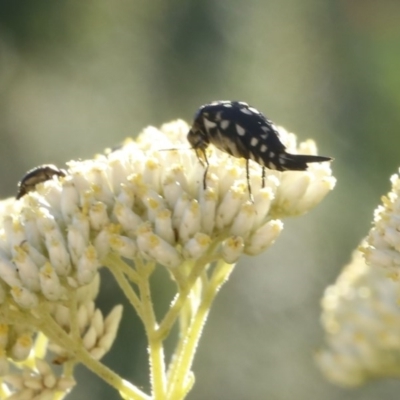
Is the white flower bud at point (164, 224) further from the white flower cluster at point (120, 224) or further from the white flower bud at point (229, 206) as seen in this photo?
the white flower bud at point (229, 206)

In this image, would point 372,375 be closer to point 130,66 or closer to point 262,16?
point 262,16

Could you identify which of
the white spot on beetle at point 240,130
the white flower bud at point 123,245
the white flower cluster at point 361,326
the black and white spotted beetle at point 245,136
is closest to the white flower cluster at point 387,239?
the black and white spotted beetle at point 245,136

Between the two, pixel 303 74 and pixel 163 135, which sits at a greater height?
pixel 303 74

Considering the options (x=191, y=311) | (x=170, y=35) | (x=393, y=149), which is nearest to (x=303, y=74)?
(x=170, y=35)

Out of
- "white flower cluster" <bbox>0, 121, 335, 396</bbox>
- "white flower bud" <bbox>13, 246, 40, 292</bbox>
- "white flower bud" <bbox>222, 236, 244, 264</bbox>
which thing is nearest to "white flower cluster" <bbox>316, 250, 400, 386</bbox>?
"white flower cluster" <bbox>0, 121, 335, 396</bbox>

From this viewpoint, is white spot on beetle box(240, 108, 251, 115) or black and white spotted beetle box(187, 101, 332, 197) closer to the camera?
black and white spotted beetle box(187, 101, 332, 197)

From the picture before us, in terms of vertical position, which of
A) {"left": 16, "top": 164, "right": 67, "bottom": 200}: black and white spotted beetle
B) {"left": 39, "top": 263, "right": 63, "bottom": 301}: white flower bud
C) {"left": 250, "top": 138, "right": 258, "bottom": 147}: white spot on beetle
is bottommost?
{"left": 39, "top": 263, "right": 63, "bottom": 301}: white flower bud

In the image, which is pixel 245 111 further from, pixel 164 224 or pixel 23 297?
pixel 23 297

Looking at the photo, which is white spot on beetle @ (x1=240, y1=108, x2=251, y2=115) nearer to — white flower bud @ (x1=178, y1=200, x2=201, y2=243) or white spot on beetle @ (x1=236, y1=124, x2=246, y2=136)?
white spot on beetle @ (x1=236, y1=124, x2=246, y2=136)
